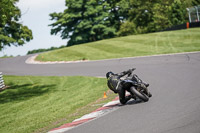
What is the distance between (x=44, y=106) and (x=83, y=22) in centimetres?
5034

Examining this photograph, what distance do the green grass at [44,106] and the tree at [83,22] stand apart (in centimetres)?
4482

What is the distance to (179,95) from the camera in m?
8.65

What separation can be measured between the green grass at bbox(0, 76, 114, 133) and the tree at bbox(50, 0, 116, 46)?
44.8m

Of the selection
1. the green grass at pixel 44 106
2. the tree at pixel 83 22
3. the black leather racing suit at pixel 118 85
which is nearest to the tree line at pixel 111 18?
the tree at pixel 83 22

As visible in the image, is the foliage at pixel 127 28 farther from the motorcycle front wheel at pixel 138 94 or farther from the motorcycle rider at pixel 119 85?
the motorcycle front wheel at pixel 138 94

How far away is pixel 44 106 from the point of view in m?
11.1

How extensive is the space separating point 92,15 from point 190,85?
53.2 metres

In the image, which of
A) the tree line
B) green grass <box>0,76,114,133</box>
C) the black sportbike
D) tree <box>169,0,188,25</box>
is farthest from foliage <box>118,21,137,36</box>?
the black sportbike

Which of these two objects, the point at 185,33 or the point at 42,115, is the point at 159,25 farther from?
the point at 42,115

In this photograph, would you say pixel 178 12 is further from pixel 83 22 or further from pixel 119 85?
pixel 119 85

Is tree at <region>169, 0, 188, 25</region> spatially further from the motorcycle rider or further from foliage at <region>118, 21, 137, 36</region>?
the motorcycle rider

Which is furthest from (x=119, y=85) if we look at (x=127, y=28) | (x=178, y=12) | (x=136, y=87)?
(x=127, y=28)

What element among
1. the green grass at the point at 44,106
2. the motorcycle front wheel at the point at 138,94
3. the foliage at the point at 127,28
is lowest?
the green grass at the point at 44,106

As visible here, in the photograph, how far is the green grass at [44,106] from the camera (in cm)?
841
